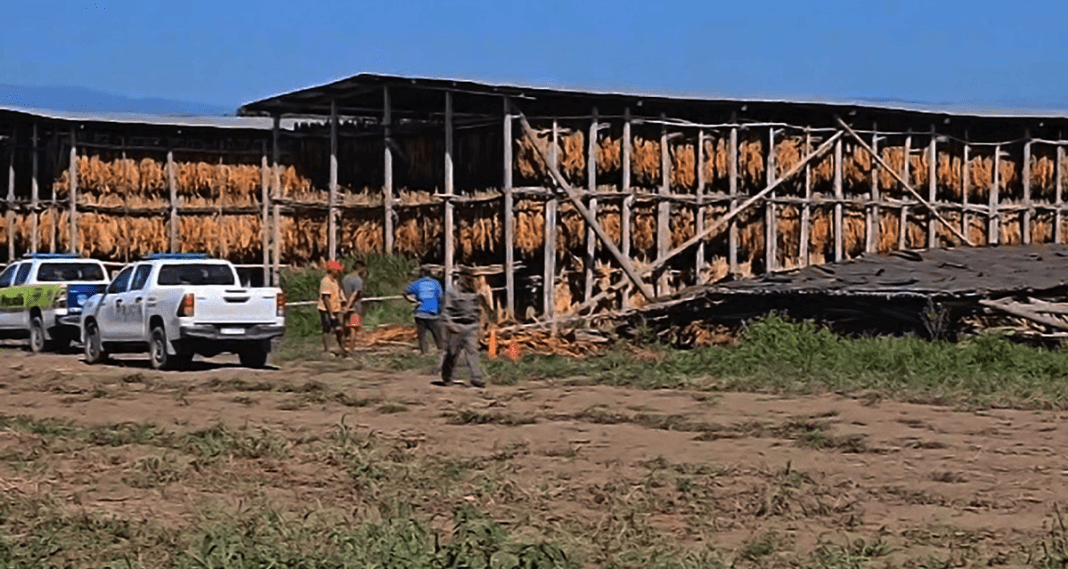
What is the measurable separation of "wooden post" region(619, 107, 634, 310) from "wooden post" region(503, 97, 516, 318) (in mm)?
1991

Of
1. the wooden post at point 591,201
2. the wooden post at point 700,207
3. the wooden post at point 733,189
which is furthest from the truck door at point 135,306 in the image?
the wooden post at point 733,189

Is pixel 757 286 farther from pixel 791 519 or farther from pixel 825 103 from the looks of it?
pixel 791 519

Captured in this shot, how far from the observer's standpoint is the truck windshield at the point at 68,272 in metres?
30.5

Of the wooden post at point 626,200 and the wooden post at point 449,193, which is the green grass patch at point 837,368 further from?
the wooden post at point 449,193

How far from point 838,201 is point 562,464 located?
802 inches

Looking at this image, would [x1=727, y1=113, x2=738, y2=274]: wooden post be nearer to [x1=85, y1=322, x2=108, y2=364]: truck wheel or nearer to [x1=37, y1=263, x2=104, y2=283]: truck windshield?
[x1=37, y1=263, x2=104, y2=283]: truck windshield

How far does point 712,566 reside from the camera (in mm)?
9312

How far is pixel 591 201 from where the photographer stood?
30594 mm

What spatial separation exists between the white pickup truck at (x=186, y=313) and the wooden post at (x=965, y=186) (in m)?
16.1

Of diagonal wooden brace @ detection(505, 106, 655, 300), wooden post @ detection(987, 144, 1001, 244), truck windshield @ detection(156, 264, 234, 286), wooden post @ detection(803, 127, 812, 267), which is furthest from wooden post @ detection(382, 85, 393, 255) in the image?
wooden post @ detection(987, 144, 1001, 244)

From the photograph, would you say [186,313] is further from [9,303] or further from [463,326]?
[9,303]

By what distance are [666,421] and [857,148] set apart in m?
17.7

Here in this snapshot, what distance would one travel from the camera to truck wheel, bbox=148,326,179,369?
990 inches

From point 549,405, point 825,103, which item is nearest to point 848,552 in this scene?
point 549,405
